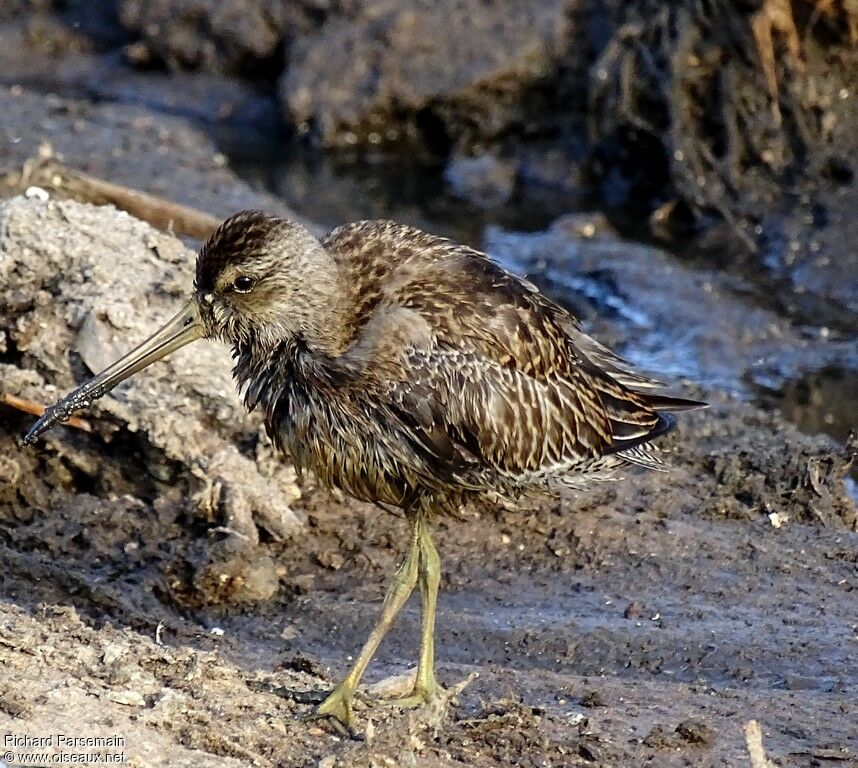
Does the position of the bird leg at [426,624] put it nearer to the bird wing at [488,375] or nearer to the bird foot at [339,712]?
the bird foot at [339,712]

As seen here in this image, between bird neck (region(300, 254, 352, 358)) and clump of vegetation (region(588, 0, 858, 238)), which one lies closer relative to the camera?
bird neck (region(300, 254, 352, 358))

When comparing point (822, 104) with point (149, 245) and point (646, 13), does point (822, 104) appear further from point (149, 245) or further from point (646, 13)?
point (149, 245)

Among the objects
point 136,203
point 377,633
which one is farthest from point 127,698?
point 136,203

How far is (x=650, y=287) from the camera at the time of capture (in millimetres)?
9430

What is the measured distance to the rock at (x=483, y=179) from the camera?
11.4 metres

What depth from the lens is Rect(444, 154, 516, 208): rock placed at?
37.3 feet

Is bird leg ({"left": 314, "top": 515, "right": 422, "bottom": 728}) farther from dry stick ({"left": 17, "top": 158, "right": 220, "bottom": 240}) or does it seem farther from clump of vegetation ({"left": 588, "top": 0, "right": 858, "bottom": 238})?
clump of vegetation ({"left": 588, "top": 0, "right": 858, "bottom": 238})

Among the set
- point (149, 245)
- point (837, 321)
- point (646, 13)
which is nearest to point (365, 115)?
point (646, 13)

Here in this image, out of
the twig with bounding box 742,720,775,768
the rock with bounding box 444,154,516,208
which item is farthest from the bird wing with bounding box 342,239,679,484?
the rock with bounding box 444,154,516,208

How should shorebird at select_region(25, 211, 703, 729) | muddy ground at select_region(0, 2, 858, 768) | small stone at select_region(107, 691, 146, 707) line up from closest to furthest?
small stone at select_region(107, 691, 146, 707)
muddy ground at select_region(0, 2, 858, 768)
shorebird at select_region(25, 211, 703, 729)

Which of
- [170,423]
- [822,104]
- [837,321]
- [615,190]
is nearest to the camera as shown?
[170,423]

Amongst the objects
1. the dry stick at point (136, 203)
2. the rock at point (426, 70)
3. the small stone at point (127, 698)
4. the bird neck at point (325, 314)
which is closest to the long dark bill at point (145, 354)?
the bird neck at point (325, 314)

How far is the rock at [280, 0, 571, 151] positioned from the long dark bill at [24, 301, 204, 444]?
7266 mm

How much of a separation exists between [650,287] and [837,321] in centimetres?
119
